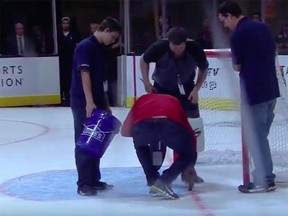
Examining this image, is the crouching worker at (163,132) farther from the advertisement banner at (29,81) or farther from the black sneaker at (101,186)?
the advertisement banner at (29,81)

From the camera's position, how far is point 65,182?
19.5ft

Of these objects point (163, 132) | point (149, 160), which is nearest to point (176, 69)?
point (163, 132)

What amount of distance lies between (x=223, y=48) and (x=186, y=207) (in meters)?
2.09

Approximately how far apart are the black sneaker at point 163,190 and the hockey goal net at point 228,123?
0.53 meters

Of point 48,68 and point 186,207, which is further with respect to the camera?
point 48,68

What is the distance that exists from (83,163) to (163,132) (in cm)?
54

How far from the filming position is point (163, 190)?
5.29 m

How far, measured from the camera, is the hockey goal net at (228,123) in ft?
19.7

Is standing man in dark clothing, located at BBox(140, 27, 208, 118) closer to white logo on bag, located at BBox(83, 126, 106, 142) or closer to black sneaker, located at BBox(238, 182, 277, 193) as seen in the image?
white logo on bag, located at BBox(83, 126, 106, 142)

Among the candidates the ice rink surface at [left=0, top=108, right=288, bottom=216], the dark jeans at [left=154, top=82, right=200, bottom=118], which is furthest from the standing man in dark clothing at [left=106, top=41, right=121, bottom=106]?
the dark jeans at [left=154, top=82, right=200, bottom=118]

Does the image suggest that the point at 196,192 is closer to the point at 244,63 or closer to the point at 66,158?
the point at 244,63

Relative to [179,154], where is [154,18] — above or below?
above

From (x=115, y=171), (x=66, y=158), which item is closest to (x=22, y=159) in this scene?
(x=66, y=158)

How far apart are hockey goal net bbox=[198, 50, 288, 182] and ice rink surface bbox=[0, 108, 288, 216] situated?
0.11 m
